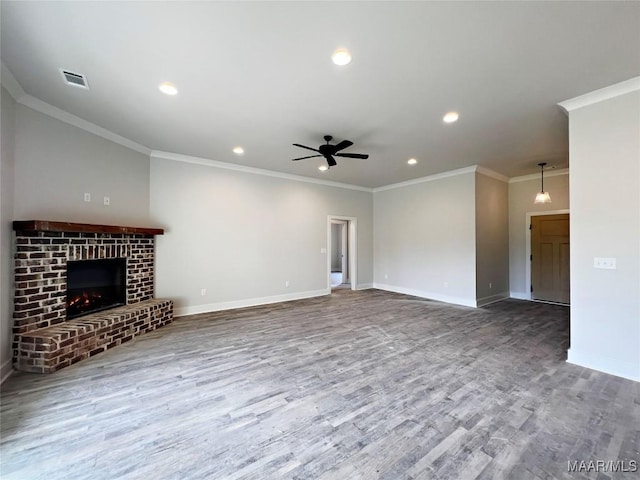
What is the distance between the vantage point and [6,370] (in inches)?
103

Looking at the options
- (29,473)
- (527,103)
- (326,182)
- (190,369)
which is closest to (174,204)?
(190,369)

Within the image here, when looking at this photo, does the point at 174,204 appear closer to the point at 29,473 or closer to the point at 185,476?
the point at 29,473

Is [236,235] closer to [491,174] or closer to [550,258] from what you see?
[491,174]

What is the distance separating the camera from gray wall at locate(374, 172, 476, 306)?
18.5ft

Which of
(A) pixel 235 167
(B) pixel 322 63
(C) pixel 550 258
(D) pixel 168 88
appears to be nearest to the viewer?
(B) pixel 322 63

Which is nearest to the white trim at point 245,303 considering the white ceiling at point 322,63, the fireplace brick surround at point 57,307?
the fireplace brick surround at point 57,307

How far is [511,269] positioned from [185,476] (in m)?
7.41

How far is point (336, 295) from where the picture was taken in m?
→ 6.73

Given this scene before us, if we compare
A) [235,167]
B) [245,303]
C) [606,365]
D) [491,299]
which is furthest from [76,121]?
[491,299]

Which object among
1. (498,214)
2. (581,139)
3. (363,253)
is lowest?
(363,253)

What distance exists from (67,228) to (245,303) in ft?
10.5

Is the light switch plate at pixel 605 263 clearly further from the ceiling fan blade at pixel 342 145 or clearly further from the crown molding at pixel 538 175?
the crown molding at pixel 538 175

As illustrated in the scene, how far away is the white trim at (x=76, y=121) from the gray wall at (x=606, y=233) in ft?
19.8

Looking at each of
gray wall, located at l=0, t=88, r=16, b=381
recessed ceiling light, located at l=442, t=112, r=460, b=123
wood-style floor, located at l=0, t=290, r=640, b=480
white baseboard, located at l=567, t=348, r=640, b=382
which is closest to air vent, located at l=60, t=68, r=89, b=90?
gray wall, located at l=0, t=88, r=16, b=381
